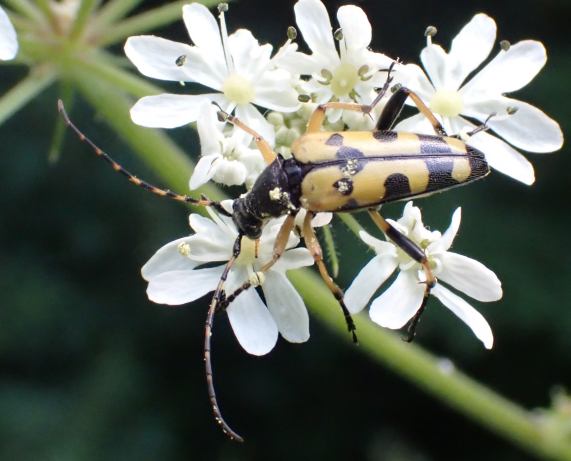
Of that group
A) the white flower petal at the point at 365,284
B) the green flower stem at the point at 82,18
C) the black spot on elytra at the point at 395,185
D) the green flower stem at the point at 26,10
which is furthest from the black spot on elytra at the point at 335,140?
the green flower stem at the point at 26,10

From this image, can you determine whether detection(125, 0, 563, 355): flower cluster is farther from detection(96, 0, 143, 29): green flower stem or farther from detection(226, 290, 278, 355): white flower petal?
detection(96, 0, 143, 29): green flower stem

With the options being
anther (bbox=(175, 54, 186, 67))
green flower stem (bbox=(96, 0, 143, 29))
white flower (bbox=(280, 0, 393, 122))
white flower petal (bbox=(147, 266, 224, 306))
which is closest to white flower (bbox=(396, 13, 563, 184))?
white flower (bbox=(280, 0, 393, 122))

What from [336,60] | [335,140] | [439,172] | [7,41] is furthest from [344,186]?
[7,41]

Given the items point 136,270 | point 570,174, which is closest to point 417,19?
point 570,174

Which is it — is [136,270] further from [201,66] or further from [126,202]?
[201,66]

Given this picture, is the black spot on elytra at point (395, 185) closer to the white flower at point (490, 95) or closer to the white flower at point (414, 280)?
the white flower at point (414, 280)
